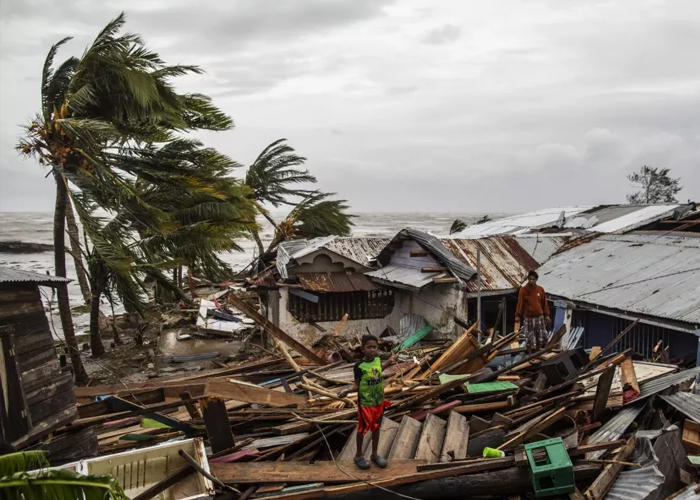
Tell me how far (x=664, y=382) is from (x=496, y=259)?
704cm

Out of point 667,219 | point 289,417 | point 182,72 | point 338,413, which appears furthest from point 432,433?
point 667,219

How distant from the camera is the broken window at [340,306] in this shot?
16156mm

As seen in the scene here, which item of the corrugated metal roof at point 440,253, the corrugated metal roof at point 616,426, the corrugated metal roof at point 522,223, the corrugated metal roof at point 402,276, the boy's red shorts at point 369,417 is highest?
the corrugated metal roof at point 522,223

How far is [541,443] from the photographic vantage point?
5.98 m

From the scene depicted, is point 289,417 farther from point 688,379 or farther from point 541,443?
point 688,379

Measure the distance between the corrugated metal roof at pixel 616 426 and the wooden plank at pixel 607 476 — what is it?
0.21 metres

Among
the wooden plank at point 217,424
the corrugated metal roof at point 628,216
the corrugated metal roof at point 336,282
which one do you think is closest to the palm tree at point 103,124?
the corrugated metal roof at point 336,282

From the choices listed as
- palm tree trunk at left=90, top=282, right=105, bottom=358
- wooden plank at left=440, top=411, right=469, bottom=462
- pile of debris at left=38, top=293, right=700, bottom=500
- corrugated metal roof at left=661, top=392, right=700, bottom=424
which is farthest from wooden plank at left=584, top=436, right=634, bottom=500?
palm tree trunk at left=90, top=282, right=105, bottom=358

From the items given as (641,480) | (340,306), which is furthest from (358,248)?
(641,480)

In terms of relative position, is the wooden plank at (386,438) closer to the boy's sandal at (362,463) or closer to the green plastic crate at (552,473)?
the boy's sandal at (362,463)

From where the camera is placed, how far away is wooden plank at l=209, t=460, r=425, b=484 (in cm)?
590

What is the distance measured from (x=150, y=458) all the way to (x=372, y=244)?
41.3ft

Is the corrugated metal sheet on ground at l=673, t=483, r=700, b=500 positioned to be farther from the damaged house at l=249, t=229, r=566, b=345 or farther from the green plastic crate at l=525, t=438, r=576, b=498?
the damaged house at l=249, t=229, r=566, b=345

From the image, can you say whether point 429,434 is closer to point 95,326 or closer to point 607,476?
point 607,476
